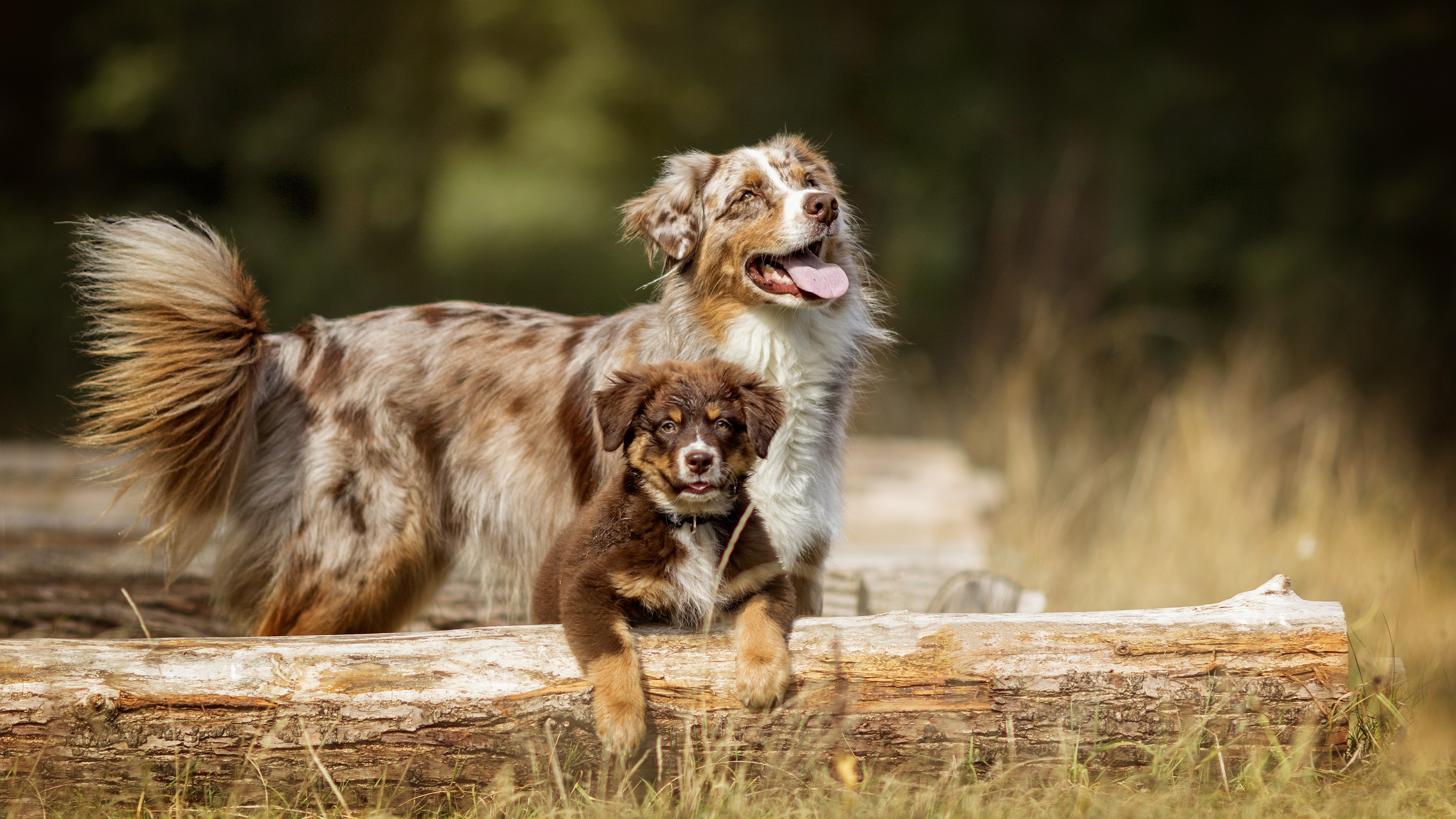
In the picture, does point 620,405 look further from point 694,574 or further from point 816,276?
point 816,276

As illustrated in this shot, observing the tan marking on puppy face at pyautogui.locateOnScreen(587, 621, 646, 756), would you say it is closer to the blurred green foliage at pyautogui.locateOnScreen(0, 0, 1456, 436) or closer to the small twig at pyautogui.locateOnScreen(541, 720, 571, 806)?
the small twig at pyautogui.locateOnScreen(541, 720, 571, 806)

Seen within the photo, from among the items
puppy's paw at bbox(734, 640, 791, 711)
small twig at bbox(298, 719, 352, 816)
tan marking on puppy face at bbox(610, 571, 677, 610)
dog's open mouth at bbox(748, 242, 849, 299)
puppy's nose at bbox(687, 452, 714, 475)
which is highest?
dog's open mouth at bbox(748, 242, 849, 299)

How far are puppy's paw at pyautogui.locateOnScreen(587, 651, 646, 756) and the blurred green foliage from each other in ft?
29.4

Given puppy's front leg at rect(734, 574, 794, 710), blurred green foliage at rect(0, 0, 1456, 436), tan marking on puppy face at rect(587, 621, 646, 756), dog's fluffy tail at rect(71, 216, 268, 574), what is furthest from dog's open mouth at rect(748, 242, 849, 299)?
blurred green foliage at rect(0, 0, 1456, 436)

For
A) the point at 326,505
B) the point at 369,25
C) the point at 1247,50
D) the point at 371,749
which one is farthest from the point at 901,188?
the point at 371,749

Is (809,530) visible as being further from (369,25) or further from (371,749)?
(369,25)

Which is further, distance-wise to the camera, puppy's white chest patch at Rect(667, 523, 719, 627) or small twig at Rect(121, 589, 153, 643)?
small twig at Rect(121, 589, 153, 643)

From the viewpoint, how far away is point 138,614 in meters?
3.63

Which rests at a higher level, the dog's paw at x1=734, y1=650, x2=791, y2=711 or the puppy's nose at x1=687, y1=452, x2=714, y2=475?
the puppy's nose at x1=687, y1=452, x2=714, y2=475

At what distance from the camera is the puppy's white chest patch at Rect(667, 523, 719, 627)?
10.4 feet

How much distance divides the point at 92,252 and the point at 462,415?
1403 mm

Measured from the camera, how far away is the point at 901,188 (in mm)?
12586

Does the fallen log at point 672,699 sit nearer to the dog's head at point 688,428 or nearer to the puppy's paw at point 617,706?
the puppy's paw at point 617,706

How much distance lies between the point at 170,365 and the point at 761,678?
8.34 ft
